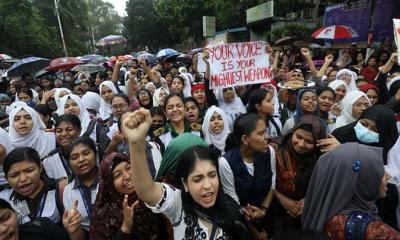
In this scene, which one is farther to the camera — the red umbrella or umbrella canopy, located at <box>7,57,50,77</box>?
the red umbrella

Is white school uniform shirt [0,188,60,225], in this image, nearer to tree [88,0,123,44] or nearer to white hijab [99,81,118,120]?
white hijab [99,81,118,120]

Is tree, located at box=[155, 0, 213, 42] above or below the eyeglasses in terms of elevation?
above

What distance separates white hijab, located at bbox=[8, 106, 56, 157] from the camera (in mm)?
3307

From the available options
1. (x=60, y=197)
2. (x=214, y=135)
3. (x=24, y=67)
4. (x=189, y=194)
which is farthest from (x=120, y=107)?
(x=24, y=67)

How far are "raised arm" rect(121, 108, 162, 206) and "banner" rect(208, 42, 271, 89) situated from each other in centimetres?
277

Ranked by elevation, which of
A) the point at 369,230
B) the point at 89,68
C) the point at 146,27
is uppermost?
the point at 146,27

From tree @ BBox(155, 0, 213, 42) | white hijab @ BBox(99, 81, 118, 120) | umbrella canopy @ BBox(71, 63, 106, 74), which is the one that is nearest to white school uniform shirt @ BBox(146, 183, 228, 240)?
white hijab @ BBox(99, 81, 118, 120)

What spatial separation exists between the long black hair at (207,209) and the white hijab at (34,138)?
2135 mm

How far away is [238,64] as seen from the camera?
450cm

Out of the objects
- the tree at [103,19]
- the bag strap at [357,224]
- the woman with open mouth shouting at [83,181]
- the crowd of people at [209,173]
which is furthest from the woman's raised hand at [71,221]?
the tree at [103,19]

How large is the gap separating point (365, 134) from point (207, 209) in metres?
1.80

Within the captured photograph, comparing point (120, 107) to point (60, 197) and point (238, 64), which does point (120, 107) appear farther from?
point (60, 197)

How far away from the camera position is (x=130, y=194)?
2016 mm

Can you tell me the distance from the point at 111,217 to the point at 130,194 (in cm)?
18
